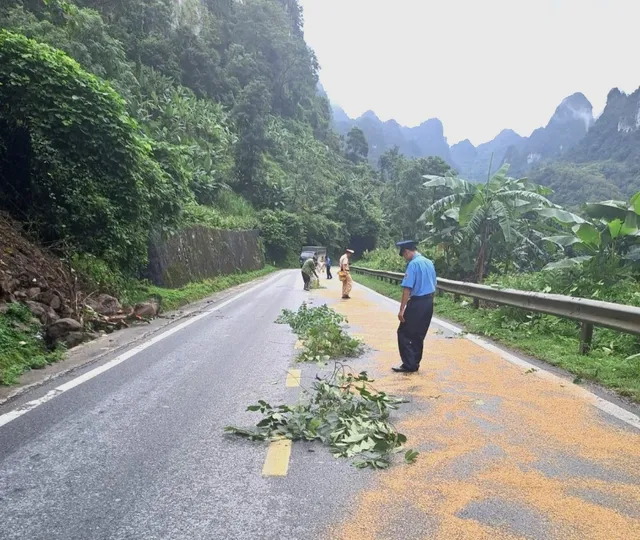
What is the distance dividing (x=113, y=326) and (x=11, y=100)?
5.31m

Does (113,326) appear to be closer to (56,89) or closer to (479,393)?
(56,89)

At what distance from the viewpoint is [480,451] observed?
3.64m

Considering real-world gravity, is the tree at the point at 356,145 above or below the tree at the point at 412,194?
above

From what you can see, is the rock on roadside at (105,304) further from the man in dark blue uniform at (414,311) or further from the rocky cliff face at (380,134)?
the rocky cliff face at (380,134)

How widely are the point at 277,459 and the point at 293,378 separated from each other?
7.50 feet

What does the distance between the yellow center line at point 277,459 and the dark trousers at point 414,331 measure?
2.61 m

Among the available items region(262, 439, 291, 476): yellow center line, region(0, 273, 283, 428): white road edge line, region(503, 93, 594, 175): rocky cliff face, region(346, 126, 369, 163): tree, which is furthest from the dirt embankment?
region(503, 93, 594, 175): rocky cliff face

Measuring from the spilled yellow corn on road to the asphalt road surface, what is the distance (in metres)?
0.01

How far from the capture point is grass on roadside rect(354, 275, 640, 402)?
576 centimetres

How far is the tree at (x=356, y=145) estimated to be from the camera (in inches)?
4107

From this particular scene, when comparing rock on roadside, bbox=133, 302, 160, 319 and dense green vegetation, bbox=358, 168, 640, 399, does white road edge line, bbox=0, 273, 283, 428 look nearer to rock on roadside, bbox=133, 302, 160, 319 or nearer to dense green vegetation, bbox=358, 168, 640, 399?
rock on roadside, bbox=133, 302, 160, 319

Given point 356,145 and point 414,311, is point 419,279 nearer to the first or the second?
point 414,311

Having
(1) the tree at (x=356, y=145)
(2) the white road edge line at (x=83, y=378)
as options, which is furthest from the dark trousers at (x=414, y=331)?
(1) the tree at (x=356, y=145)

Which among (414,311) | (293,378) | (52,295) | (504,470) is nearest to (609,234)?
(414,311)
